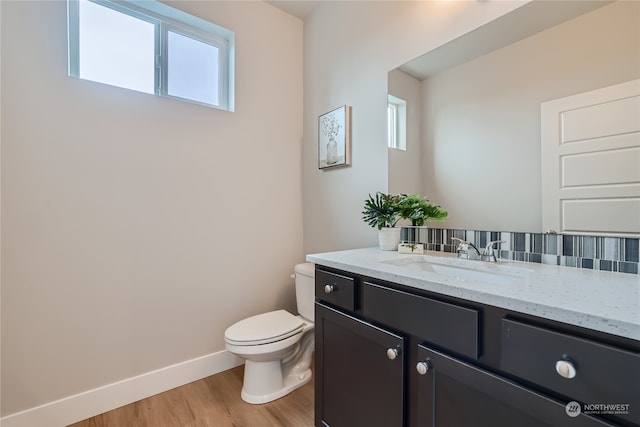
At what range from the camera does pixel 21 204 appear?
1.41 metres

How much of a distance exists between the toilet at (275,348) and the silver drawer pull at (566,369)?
1302 millimetres

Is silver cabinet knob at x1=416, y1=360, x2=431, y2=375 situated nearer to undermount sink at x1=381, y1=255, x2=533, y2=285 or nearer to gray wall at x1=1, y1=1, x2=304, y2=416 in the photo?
undermount sink at x1=381, y1=255, x2=533, y2=285

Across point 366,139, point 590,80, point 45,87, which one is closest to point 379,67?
point 366,139

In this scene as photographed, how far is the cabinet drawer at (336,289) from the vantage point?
1.14 metres

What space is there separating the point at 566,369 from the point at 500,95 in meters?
1.15

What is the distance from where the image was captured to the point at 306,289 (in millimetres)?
1933

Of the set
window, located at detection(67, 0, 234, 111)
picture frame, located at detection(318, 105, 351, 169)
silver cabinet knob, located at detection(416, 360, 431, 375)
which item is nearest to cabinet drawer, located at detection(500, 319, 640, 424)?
silver cabinet knob, located at detection(416, 360, 431, 375)

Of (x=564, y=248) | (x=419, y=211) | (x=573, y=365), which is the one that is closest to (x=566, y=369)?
(x=573, y=365)

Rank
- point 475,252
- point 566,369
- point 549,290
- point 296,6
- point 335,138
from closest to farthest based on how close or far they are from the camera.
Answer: point 566,369 → point 549,290 → point 475,252 → point 335,138 → point 296,6

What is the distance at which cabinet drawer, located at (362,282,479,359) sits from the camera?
0.78 meters

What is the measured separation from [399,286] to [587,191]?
787 mm

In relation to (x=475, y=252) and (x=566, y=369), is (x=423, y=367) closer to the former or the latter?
(x=566, y=369)

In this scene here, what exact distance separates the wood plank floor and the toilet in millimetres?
65

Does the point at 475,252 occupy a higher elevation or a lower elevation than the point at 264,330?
higher
